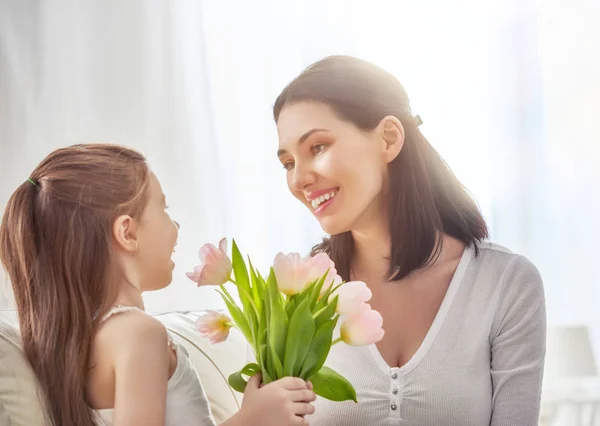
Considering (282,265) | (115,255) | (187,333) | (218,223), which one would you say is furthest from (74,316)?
(218,223)

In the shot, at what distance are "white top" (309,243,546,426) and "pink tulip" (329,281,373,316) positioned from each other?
465 millimetres

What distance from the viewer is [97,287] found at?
147 cm

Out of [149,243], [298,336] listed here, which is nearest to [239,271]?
[298,336]

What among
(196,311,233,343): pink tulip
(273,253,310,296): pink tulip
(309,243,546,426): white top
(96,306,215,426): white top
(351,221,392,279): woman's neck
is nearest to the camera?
(273,253,310,296): pink tulip

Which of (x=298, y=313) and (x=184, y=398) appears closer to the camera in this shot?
(x=298, y=313)

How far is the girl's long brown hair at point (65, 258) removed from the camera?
1395 millimetres

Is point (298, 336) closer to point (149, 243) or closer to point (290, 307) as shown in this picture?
point (290, 307)

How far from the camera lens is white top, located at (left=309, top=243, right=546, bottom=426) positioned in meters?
1.66

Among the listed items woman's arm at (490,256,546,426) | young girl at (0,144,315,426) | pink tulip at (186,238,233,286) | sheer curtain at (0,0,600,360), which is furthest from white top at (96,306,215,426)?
sheer curtain at (0,0,600,360)

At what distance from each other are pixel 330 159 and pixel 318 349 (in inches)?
20.1

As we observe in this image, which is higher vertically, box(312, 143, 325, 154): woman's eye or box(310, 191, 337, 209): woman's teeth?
box(312, 143, 325, 154): woman's eye

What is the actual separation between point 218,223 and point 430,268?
1447mm

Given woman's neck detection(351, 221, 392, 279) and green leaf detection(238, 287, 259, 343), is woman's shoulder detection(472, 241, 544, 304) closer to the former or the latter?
woman's neck detection(351, 221, 392, 279)

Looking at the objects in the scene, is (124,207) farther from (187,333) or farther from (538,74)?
(538,74)
